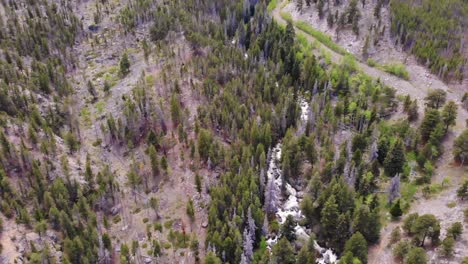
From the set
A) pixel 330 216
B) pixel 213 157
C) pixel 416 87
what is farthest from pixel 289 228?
pixel 416 87

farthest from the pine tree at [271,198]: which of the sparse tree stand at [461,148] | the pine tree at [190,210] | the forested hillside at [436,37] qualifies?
the forested hillside at [436,37]

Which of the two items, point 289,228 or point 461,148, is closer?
point 289,228

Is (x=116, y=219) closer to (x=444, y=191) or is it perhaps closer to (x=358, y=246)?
(x=358, y=246)

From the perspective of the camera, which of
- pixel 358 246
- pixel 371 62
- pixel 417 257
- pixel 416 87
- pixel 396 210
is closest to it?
pixel 417 257

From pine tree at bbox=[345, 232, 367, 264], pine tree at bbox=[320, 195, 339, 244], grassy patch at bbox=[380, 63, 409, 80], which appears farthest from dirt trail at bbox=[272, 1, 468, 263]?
pine tree at bbox=[320, 195, 339, 244]

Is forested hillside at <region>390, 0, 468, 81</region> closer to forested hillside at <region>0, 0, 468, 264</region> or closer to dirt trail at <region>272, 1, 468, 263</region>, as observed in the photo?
dirt trail at <region>272, 1, 468, 263</region>

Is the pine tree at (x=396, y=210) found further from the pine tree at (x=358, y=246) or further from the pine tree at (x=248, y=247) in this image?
the pine tree at (x=248, y=247)

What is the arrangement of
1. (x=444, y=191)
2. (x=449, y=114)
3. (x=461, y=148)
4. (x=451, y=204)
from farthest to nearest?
(x=449, y=114)
(x=461, y=148)
(x=444, y=191)
(x=451, y=204)
